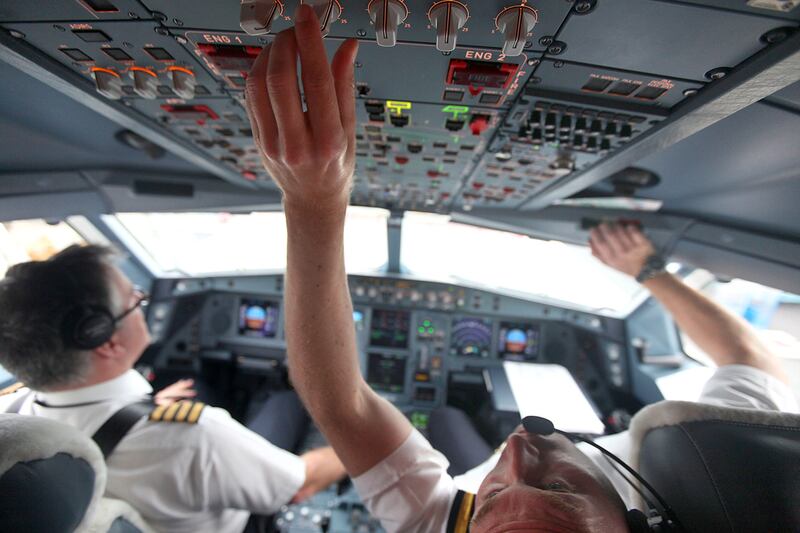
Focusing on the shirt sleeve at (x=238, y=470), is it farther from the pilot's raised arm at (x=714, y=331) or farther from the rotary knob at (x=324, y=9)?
the pilot's raised arm at (x=714, y=331)

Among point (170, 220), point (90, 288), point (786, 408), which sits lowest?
point (786, 408)

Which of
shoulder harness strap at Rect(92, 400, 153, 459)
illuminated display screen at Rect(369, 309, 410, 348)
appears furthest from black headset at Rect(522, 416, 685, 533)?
illuminated display screen at Rect(369, 309, 410, 348)

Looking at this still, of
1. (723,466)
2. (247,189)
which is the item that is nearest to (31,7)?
(247,189)

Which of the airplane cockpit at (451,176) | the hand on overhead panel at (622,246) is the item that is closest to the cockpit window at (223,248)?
the airplane cockpit at (451,176)

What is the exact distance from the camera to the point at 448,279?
3072 millimetres

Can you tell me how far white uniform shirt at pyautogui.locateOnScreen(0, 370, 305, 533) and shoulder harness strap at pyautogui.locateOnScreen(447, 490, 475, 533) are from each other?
79 cm

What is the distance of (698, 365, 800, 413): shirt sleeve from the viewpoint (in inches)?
46.1

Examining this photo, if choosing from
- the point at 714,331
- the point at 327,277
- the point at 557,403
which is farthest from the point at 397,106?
the point at 714,331

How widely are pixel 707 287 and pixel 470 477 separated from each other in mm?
1899

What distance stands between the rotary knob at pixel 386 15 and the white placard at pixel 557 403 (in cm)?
86

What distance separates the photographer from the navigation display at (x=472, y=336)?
312cm

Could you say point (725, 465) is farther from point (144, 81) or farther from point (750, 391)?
point (144, 81)

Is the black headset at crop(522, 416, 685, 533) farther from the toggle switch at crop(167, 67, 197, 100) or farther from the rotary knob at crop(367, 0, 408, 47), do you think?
the toggle switch at crop(167, 67, 197, 100)

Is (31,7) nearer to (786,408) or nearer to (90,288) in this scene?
(90,288)
